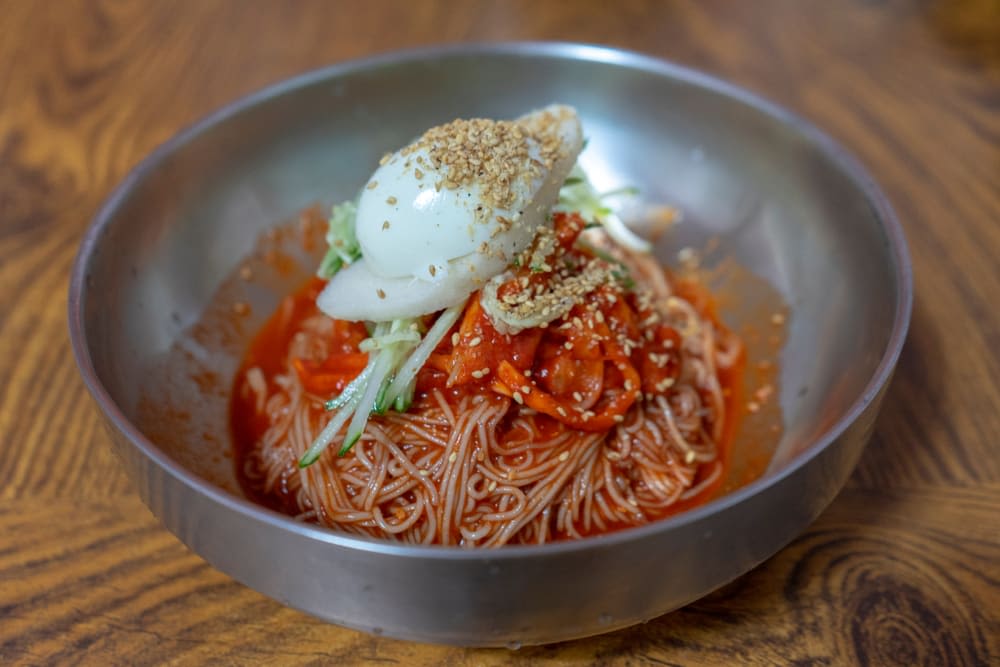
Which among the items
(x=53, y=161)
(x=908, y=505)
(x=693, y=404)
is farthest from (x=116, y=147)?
(x=908, y=505)

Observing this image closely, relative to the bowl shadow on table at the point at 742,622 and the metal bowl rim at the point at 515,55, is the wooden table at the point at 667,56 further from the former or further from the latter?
the metal bowl rim at the point at 515,55

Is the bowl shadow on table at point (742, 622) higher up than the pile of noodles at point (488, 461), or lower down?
lower down

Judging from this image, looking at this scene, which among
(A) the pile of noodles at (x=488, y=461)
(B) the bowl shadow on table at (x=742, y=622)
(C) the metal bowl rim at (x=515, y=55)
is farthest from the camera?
(A) the pile of noodles at (x=488, y=461)

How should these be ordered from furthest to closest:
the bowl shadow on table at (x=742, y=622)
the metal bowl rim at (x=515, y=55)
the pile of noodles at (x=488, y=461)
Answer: the pile of noodles at (x=488, y=461) < the bowl shadow on table at (x=742, y=622) < the metal bowl rim at (x=515, y=55)

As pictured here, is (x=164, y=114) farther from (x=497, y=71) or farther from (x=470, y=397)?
(x=470, y=397)

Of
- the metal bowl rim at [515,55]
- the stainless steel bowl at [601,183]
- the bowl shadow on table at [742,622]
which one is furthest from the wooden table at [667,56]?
the metal bowl rim at [515,55]
